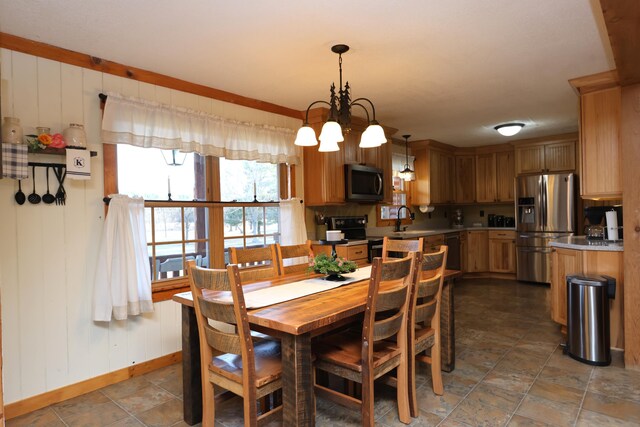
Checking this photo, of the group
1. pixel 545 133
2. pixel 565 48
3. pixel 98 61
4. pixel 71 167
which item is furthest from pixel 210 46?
pixel 545 133

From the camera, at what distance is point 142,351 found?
2955mm

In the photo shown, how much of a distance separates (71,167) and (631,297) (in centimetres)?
404

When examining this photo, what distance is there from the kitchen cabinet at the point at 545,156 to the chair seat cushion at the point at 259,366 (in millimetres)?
5467

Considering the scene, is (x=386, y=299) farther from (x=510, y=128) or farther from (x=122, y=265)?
(x=510, y=128)

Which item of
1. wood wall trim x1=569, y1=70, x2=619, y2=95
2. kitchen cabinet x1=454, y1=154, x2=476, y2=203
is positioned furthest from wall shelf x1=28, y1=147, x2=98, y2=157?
kitchen cabinet x1=454, y1=154, x2=476, y2=203

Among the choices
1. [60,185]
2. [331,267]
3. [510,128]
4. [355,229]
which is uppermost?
[510,128]

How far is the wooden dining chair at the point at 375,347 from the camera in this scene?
1.84 meters

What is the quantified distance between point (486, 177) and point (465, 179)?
350 millimetres

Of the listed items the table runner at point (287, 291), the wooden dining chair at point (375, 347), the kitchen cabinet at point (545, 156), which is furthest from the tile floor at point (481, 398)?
the kitchen cabinet at point (545, 156)

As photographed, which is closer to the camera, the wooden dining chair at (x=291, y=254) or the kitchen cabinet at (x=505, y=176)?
the wooden dining chair at (x=291, y=254)

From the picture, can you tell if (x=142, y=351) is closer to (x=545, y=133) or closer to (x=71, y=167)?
(x=71, y=167)

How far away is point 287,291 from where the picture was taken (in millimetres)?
2184

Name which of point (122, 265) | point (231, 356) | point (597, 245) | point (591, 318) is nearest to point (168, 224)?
point (122, 265)

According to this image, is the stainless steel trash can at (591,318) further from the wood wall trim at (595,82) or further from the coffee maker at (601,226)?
the wood wall trim at (595,82)
